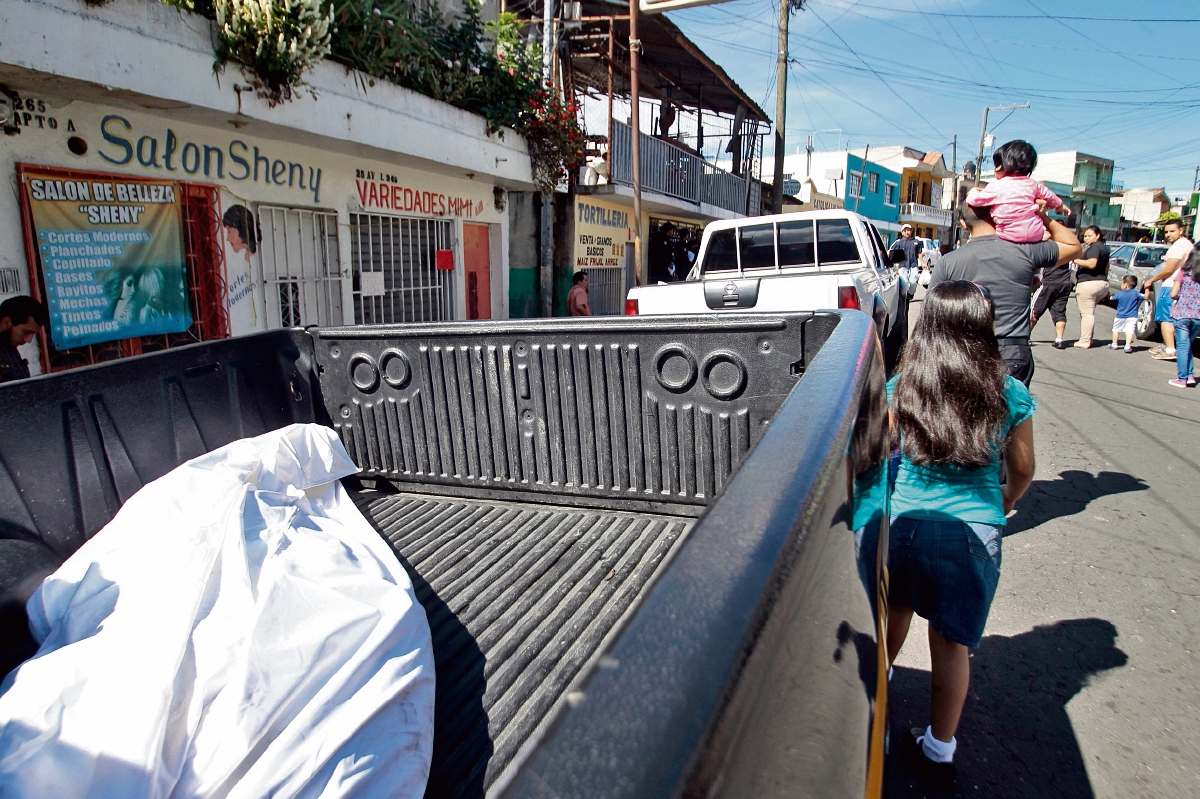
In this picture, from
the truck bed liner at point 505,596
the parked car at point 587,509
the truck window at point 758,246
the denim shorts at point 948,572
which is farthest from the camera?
the truck window at point 758,246

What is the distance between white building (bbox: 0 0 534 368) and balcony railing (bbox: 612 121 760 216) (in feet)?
10.7

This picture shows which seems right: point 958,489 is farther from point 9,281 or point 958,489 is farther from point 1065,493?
point 9,281

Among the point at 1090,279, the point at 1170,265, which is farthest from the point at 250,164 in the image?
the point at 1090,279

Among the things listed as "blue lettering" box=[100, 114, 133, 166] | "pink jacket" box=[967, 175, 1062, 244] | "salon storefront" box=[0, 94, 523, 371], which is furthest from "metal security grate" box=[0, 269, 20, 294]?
"pink jacket" box=[967, 175, 1062, 244]

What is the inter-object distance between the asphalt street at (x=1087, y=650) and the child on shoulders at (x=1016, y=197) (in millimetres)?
1682

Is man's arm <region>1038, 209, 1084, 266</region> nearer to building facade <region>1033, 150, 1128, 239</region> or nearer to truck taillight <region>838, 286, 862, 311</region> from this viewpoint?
truck taillight <region>838, 286, 862, 311</region>

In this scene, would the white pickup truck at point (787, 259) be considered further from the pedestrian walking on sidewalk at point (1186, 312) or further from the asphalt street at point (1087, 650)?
the pedestrian walking on sidewalk at point (1186, 312)

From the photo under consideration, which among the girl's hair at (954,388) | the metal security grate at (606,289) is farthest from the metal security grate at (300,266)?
the metal security grate at (606,289)

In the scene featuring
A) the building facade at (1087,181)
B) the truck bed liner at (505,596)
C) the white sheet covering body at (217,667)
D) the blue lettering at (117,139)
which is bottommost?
the truck bed liner at (505,596)

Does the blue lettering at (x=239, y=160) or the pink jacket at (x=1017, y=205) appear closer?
the pink jacket at (x=1017, y=205)

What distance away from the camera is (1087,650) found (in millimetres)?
2857

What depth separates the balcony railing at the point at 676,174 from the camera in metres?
13.3

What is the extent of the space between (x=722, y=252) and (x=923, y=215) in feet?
150

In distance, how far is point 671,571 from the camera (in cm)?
63
